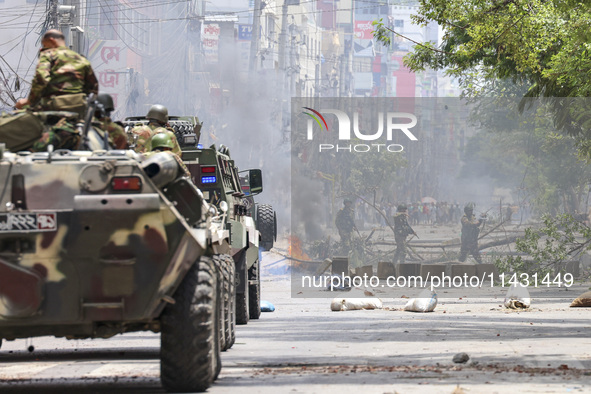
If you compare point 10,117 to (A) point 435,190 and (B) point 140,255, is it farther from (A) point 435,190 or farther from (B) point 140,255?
(A) point 435,190

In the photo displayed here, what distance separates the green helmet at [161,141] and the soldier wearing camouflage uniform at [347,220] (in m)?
36.8

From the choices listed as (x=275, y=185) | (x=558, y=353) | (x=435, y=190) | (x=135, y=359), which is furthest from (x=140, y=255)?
(x=275, y=185)

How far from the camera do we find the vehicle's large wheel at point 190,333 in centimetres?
932

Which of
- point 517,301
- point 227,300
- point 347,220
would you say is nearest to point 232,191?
point 227,300

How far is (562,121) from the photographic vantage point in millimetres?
27062

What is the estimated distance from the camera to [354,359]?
12125 millimetres

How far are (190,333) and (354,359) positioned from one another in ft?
10.3

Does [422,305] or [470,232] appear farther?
[470,232]

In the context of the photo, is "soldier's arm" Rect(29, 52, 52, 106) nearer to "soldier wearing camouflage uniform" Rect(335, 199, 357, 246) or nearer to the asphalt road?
the asphalt road

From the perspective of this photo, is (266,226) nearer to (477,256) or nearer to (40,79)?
(40,79)

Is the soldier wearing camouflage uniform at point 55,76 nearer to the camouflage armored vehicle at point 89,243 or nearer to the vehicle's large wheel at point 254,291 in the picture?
the camouflage armored vehicle at point 89,243

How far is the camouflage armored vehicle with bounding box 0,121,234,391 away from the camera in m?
8.93

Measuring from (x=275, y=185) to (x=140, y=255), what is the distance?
84.5 meters

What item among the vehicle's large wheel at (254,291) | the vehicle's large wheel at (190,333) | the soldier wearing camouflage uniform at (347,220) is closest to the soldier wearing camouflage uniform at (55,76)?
the vehicle's large wheel at (190,333)
